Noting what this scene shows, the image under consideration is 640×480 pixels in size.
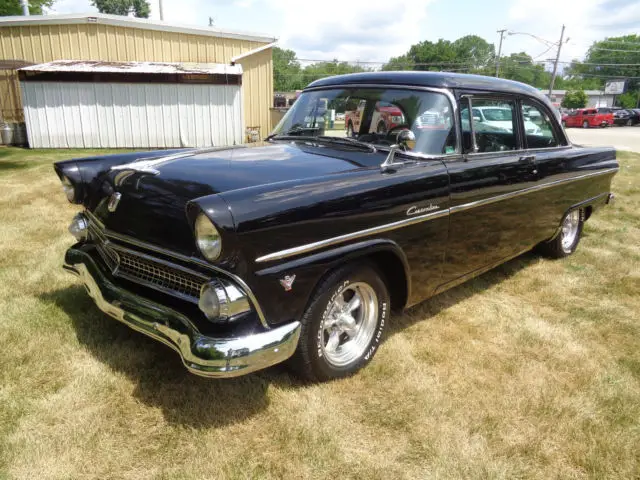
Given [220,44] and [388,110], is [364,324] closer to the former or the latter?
[388,110]

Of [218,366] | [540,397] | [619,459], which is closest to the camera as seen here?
[218,366]

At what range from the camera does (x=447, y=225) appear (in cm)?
319

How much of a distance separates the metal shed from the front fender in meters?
12.0

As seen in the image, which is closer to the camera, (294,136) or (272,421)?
(272,421)

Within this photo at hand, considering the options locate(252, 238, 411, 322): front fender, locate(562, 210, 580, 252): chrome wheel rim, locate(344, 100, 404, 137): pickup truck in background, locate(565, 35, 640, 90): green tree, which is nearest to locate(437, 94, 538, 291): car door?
locate(344, 100, 404, 137): pickup truck in background

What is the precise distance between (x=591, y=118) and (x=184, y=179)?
122ft

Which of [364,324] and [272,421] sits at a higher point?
[364,324]

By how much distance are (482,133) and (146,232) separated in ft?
8.11

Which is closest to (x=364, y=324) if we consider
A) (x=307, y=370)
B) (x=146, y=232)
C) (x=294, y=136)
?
(x=307, y=370)

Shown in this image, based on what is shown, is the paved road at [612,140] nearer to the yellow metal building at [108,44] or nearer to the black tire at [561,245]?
the black tire at [561,245]

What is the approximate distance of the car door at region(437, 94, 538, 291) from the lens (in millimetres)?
3299

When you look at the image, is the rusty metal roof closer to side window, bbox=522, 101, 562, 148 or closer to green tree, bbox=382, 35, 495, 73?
side window, bbox=522, 101, 562, 148

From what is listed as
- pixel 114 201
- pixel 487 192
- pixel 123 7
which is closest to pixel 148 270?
pixel 114 201

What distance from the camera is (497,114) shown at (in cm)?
393
